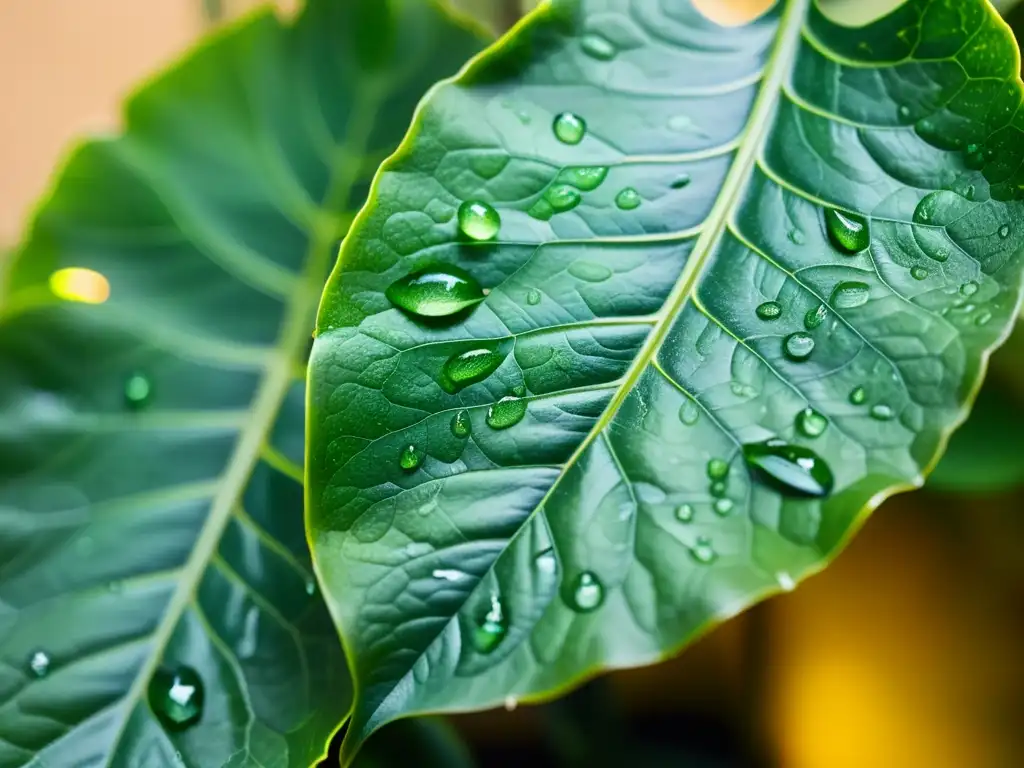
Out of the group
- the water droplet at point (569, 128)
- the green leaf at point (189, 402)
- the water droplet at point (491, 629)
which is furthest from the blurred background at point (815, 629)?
the water droplet at point (491, 629)

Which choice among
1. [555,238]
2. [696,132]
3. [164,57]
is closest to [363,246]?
[555,238]

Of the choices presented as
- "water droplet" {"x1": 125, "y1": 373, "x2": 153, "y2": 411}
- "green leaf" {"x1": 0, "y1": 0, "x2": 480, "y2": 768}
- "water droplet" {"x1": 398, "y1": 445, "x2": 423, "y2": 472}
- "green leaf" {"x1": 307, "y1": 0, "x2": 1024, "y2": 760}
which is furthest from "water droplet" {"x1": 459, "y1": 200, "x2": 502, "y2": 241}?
"water droplet" {"x1": 125, "y1": 373, "x2": 153, "y2": 411}

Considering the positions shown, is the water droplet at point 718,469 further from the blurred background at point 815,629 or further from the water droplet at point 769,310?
the blurred background at point 815,629

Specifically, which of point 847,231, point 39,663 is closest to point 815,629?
point 847,231

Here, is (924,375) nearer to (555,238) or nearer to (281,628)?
(555,238)

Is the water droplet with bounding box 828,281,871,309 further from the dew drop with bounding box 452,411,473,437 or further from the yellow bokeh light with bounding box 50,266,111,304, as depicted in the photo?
the yellow bokeh light with bounding box 50,266,111,304
